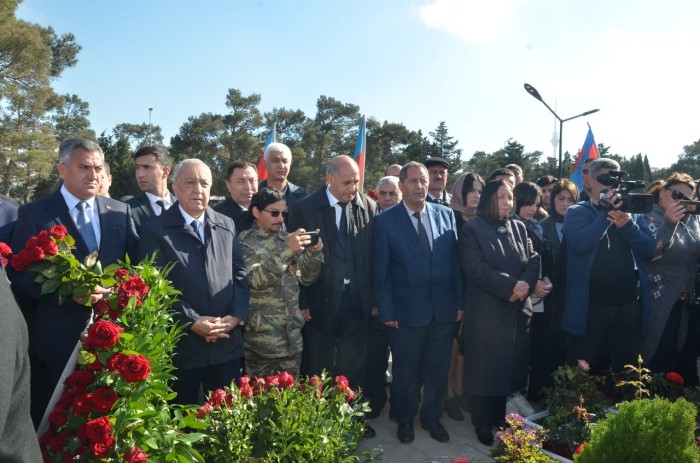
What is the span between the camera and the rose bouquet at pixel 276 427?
2023mm

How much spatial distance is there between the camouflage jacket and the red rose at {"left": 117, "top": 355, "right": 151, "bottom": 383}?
1.84m

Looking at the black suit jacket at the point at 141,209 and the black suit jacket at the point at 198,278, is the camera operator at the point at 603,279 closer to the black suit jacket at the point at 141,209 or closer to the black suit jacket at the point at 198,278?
the black suit jacket at the point at 198,278

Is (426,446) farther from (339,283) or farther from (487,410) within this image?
(339,283)

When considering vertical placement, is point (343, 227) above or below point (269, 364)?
above

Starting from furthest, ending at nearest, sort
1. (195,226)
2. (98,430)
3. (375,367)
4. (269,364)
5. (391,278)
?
(375,367) → (391,278) → (269,364) → (195,226) → (98,430)

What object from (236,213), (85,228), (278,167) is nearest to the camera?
(85,228)

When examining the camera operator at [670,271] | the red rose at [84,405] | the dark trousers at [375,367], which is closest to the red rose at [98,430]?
the red rose at [84,405]

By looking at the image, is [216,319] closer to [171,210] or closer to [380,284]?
[171,210]

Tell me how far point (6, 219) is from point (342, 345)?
2.59 meters

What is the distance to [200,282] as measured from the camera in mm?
3262

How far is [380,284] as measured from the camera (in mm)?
4109

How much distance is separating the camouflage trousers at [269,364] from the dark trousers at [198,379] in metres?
0.25

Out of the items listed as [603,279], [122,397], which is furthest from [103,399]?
[603,279]

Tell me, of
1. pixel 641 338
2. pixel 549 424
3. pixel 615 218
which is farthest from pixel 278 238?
pixel 641 338
